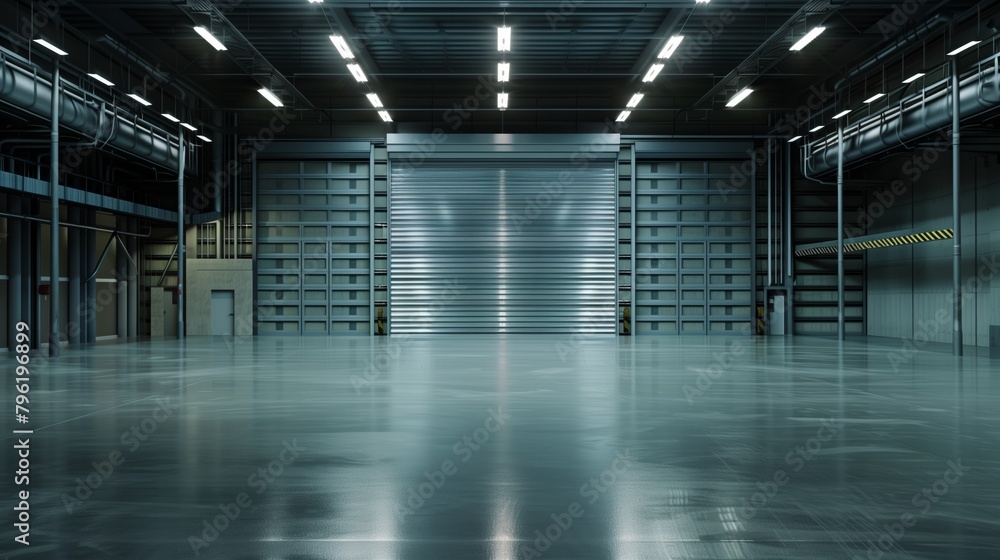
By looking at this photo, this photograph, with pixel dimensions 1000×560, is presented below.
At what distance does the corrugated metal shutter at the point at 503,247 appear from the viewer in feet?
104

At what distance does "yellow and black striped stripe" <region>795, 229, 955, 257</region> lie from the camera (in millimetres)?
21484

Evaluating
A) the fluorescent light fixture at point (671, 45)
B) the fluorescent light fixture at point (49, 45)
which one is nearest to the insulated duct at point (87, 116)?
the fluorescent light fixture at point (49, 45)

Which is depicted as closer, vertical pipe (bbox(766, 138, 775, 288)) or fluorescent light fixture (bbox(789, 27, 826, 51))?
fluorescent light fixture (bbox(789, 27, 826, 51))

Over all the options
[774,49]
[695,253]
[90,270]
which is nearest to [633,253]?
[695,253]

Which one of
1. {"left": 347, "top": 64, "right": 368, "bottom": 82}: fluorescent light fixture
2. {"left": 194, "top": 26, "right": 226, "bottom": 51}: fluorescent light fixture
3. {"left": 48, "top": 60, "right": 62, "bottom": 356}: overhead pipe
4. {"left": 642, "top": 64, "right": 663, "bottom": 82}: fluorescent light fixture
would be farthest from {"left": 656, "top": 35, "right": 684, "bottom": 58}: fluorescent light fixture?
{"left": 48, "top": 60, "right": 62, "bottom": 356}: overhead pipe

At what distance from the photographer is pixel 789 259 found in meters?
31.4

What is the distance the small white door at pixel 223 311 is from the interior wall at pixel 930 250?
24.5 metres

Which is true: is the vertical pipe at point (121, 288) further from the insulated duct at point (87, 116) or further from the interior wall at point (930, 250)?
the interior wall at point (930, 250)

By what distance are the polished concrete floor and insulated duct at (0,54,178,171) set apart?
24.7 ft

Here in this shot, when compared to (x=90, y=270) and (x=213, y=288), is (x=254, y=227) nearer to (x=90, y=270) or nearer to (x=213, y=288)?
(x=213, y=288)

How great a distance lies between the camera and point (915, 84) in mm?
25125

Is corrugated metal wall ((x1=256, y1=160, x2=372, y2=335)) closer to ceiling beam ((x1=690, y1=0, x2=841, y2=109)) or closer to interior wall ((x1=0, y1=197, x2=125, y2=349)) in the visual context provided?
interior wall ((x1=0, y1=197, x2=125, y2=349))

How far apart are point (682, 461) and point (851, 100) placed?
2682cm

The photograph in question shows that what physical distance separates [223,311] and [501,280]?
1099 centimetres
